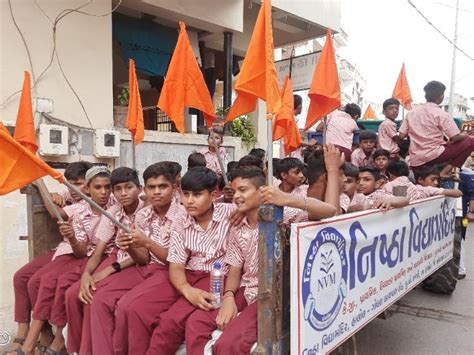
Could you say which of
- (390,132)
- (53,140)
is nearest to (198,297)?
(53,140)

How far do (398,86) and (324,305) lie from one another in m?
7.12

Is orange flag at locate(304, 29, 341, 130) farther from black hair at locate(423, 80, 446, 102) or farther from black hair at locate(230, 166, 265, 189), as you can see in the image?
black hair at locate(423, 80, 446, 102)

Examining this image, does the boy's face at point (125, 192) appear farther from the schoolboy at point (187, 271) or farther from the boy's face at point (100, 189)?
the schoolboy at point (187, 271)

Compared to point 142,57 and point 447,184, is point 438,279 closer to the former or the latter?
point 447,184

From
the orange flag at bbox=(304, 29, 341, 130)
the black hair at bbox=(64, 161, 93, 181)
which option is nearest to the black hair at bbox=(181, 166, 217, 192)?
the orange flag at bbox=(304, 29, 341, 130)

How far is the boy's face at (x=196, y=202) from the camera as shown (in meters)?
2.61

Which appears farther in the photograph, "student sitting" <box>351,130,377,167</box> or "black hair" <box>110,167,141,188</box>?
"student sitting" <box>351,130,377,167</box>

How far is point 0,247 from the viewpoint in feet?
15.5

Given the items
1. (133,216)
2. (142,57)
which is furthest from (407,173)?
(142,57)

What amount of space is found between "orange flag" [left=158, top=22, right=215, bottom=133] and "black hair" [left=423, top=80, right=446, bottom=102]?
2.99m

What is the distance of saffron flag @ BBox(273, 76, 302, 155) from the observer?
14.3 ft

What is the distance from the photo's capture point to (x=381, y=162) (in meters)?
5.30

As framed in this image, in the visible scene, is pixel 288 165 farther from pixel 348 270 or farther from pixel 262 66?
pixel 348 270

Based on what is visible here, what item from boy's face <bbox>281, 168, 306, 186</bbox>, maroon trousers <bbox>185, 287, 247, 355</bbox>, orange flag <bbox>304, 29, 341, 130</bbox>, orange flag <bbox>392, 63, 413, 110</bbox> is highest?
orange flag <bbox>392, 63, 413, 110</bbox>
